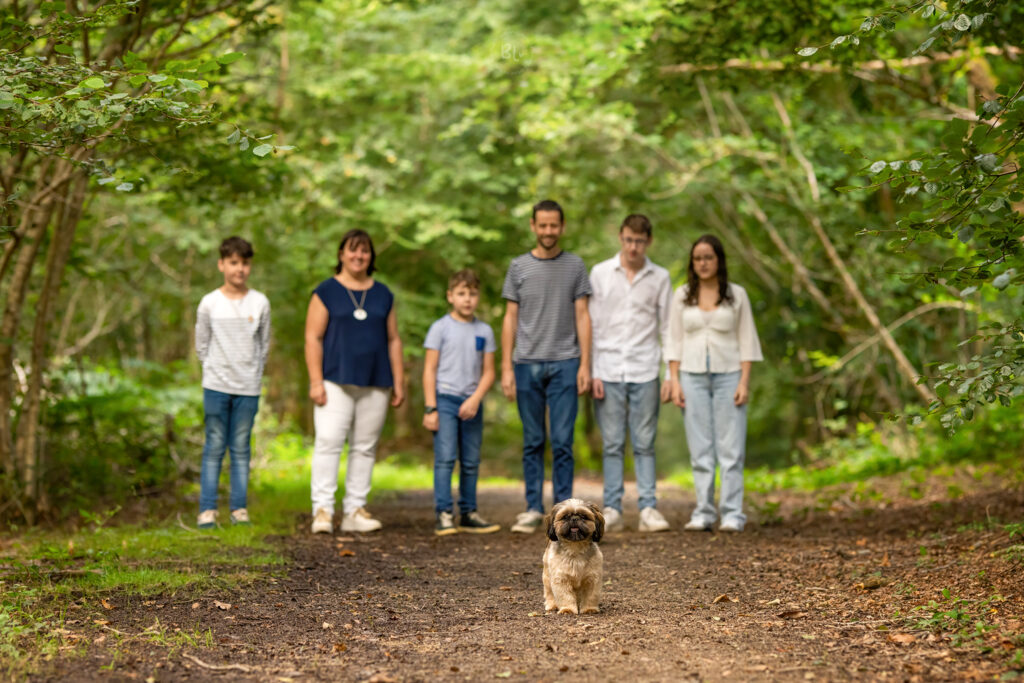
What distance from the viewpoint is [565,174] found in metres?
16.4

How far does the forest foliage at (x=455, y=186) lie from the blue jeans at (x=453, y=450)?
2.62m

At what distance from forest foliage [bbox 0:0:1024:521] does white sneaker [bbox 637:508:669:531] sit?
2.31 m

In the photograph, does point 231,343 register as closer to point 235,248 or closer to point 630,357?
point 235,248

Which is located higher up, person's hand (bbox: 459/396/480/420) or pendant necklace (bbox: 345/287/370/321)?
pendant necklace (bbox: 345/287/370/321)

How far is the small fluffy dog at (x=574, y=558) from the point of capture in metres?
4.50

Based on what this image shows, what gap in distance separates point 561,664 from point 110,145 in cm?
518

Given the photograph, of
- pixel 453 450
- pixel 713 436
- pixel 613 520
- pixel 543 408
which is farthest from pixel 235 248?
pixel 713 436

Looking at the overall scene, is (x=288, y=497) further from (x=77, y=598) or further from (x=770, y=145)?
(x=770, y=145)

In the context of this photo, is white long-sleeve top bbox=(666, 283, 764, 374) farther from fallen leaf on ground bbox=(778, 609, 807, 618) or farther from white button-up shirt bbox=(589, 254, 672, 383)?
fallen leaf on ground bbox=(778, 609, 807, 618)

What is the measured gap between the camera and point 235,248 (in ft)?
24.5

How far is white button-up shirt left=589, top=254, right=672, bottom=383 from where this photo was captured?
768 cm

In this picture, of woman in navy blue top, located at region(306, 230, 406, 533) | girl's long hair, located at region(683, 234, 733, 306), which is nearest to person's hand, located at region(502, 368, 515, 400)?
woman in navy blue top, located at region(306, 230, 406, 533)

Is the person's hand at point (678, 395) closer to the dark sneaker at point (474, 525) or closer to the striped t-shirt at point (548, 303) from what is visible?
the striped t-shirt at point (548, 303)

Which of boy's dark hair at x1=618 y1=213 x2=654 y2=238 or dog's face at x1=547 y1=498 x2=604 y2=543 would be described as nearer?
dog's face at x1=547 y1=498 x2=604 y2=543
